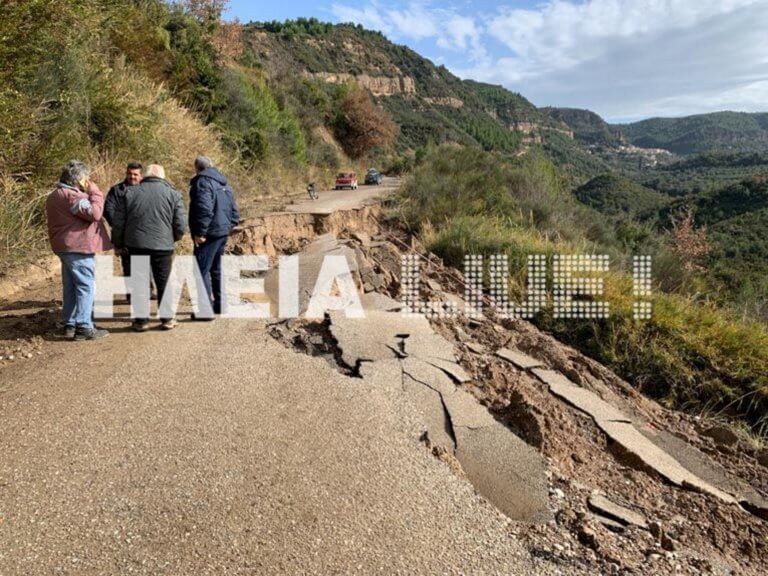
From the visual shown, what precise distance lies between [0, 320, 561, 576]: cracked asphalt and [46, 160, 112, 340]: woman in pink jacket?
0.58 meters

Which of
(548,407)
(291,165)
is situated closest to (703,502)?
(548,407)

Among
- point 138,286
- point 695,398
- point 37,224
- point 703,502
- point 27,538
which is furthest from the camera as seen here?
point 37,224

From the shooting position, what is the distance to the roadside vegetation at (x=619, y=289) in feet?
18.9

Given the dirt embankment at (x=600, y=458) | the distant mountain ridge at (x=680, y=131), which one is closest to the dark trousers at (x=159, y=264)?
the dirt embankment at (x=600, y=458)

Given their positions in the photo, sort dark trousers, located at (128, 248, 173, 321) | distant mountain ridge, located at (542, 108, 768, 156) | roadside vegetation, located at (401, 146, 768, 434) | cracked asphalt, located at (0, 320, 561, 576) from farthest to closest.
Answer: distant mountain ridge, located at (542, 108, 768, 156) → roadside vegetation, located at (401, 146, 768, 434) → dark trousers, located at (128, 248, 173, 321) → cracked asphalt, located at (0, 320, 561, 576)

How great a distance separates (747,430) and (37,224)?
29.0 ft

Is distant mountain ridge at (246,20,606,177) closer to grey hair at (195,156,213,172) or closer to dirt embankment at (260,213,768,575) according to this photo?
grey hair at (195,156,213,172)

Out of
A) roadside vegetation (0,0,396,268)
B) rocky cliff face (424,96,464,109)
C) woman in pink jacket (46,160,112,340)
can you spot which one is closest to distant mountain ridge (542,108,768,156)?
rocky cliff face (424,96,464,109)

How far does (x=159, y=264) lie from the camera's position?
16.6ft

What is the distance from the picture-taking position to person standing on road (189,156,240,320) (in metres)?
5.22

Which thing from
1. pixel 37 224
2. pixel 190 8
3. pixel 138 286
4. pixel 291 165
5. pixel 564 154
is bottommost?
pixel 138 286

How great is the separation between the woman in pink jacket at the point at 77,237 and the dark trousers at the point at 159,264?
0.34 m

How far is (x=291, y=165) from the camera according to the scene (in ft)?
70.5

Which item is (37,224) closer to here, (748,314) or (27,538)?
(27,538)
